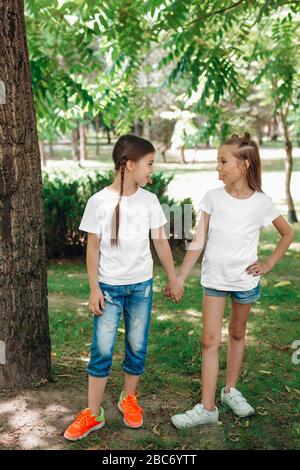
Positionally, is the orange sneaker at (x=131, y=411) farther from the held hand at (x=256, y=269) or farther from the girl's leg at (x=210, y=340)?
the held hand at (x=256, y=269)

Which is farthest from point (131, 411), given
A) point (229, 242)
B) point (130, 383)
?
point (229, 242)

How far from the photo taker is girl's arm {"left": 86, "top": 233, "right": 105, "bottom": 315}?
3002 mm

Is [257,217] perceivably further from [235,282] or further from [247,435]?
[247,435]

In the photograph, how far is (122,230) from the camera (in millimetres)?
3023

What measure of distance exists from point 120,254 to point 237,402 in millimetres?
1282

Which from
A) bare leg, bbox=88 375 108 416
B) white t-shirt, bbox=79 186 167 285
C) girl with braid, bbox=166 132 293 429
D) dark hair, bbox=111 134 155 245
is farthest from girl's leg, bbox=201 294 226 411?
dark hair, bbox=111 134 155 245

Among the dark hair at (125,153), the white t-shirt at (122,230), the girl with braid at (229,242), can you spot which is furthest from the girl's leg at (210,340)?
the dark hair at (125,153)

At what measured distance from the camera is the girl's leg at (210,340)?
3283mm

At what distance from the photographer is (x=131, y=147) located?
2982 millimetres

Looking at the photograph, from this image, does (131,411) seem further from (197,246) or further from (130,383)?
(197,246)

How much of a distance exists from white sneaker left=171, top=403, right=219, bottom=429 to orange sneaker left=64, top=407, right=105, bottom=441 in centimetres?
44

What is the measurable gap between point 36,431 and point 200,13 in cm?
478

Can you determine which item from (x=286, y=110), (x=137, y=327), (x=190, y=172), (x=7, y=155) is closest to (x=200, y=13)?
(x=7, y=155)

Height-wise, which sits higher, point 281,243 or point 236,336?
point 281,243
